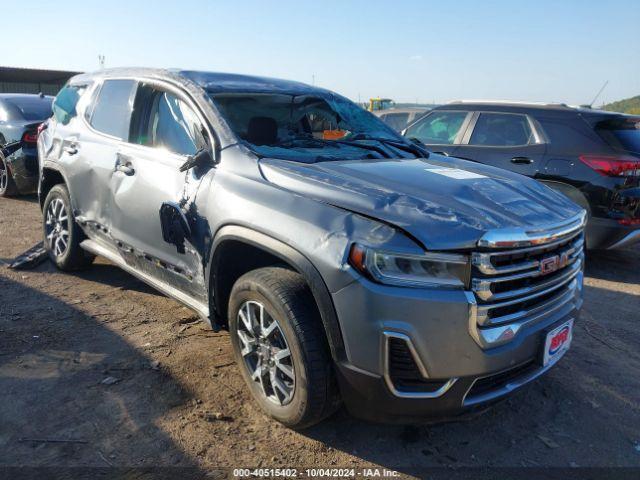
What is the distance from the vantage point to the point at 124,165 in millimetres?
3775

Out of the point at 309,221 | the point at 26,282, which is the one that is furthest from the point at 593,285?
the point at 26,282

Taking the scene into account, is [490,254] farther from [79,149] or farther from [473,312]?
[79,149]

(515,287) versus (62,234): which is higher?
(515,287)

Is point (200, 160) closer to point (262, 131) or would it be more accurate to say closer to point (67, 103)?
point (262, 131)

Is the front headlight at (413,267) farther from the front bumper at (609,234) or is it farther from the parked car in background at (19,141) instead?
the parked car in background at (19,141)

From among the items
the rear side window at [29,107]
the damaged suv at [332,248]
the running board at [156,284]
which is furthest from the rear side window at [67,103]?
the rear side window at [29,107]

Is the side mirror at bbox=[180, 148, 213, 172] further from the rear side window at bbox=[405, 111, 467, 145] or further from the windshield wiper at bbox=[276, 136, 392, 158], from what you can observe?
the rear side window at bbox=[405, 111, 467, 145]

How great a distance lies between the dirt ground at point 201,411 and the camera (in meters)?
2.60

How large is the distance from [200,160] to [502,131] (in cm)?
442

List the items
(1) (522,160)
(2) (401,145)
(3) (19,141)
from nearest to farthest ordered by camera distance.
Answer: (2) (401,145)
(1) (522,160)
(3) (19,141)

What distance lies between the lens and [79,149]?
4441 millimetres

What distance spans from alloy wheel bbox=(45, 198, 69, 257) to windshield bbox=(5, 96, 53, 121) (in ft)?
12.9

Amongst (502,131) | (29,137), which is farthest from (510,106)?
(29,137)

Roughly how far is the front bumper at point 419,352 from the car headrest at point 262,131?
1.51 metres
